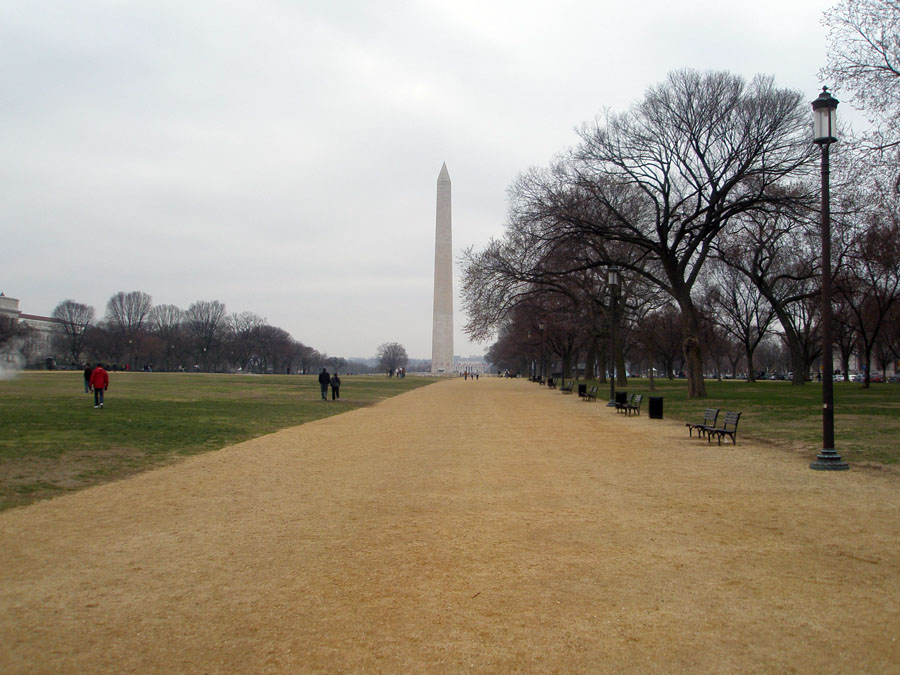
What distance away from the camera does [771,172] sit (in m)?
32.1

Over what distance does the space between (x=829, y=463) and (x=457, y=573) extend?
9148 millimetres

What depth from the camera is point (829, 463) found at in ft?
42.4

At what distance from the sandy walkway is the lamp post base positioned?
852mm

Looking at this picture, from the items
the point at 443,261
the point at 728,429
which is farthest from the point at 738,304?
the point at 728,429

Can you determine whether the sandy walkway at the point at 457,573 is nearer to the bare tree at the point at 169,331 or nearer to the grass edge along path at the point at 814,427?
the grass edge along path at the point at 814,427

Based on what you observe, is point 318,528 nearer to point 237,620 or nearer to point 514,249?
point 237,620

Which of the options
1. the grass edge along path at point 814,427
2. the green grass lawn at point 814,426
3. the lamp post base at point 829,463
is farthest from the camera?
the green grass lawn at point 814,426

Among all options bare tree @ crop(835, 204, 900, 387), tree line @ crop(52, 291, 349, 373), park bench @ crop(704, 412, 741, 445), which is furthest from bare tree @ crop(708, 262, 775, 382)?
tree line @ crop(52, 291, 349, 373)

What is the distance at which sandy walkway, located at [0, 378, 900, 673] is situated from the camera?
4805 mm

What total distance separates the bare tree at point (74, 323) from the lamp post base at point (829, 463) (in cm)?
11556

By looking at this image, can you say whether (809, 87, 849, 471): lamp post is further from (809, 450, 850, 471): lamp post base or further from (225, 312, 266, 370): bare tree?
(225, 312, 266, 370): bare tree

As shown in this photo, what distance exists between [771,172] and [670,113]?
5429 millimetres

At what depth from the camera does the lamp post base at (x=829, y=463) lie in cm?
1284

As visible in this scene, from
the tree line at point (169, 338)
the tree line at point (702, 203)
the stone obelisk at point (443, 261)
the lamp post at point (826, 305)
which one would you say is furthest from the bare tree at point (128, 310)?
the lamp post at point (826, 305)
